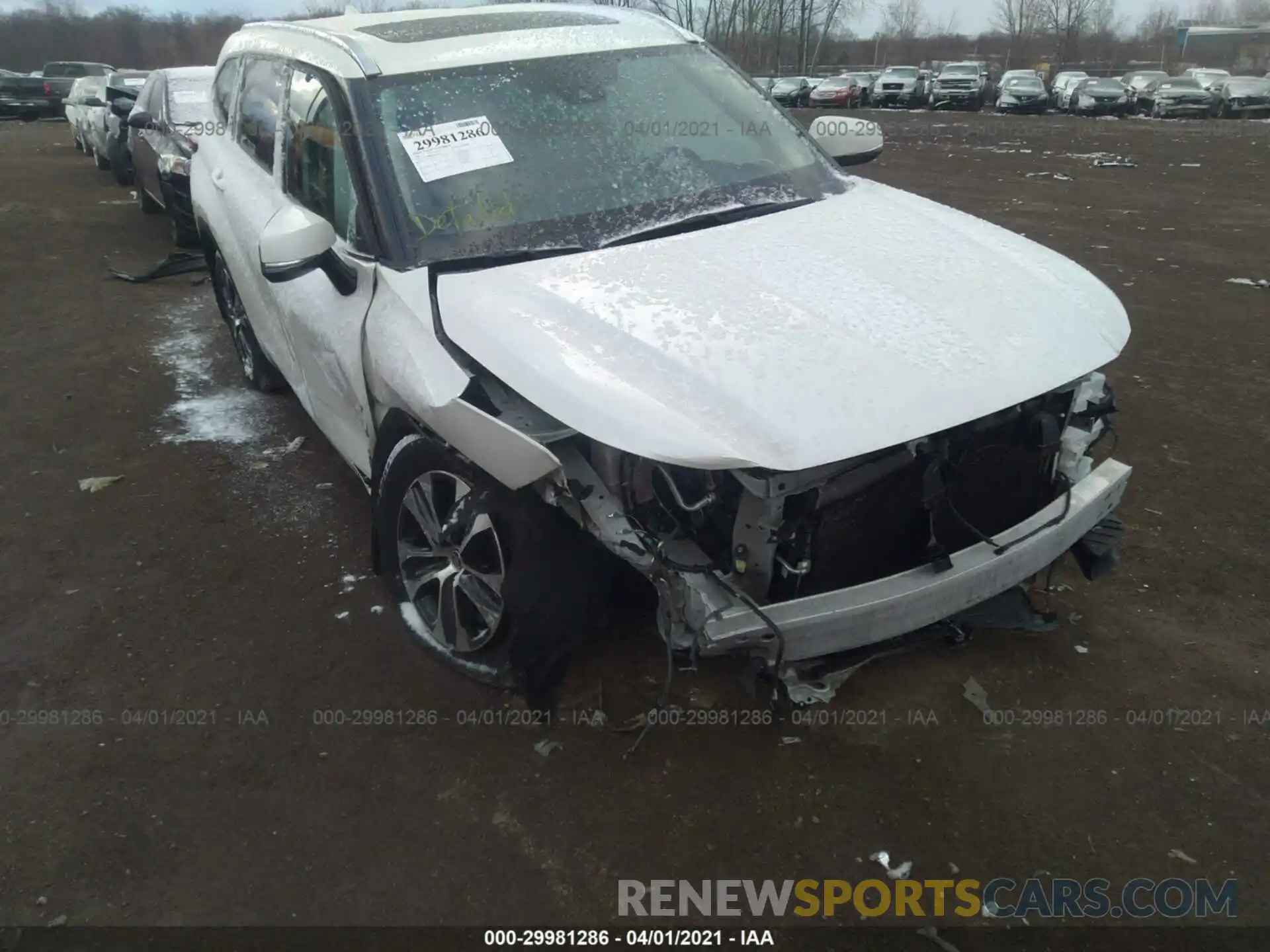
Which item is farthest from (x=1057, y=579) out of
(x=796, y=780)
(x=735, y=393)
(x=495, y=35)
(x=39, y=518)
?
(x=39, y=518)

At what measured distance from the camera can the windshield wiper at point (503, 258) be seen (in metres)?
2.77

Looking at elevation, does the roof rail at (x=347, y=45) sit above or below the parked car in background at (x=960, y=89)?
below

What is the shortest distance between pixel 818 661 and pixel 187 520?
2.90 m

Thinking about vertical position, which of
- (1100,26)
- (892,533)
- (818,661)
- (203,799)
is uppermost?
(1100,26)

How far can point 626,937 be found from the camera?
222 centimetres

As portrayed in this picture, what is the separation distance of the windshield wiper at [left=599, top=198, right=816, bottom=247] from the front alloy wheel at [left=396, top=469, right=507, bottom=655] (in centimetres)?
94

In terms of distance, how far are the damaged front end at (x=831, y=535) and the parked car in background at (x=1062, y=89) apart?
93.4 ft

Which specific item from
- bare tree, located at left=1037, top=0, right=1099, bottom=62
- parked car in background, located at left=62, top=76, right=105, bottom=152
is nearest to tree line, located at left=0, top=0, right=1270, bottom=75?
bare tree, located at left=1037, top=0, right=1099, bottom=62

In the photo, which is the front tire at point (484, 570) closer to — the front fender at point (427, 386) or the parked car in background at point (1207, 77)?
the front fender at point (427, 386)

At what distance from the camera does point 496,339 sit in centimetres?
246

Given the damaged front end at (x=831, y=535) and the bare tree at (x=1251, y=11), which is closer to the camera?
the damaged front end at (x=831, y=535)

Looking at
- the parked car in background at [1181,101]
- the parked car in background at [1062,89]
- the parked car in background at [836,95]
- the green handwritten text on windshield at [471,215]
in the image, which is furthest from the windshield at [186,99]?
the parked car in background at [1062,89]

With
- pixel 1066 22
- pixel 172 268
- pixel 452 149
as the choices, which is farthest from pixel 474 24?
pixel 1066 22

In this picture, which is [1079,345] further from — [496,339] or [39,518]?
[39,518]
